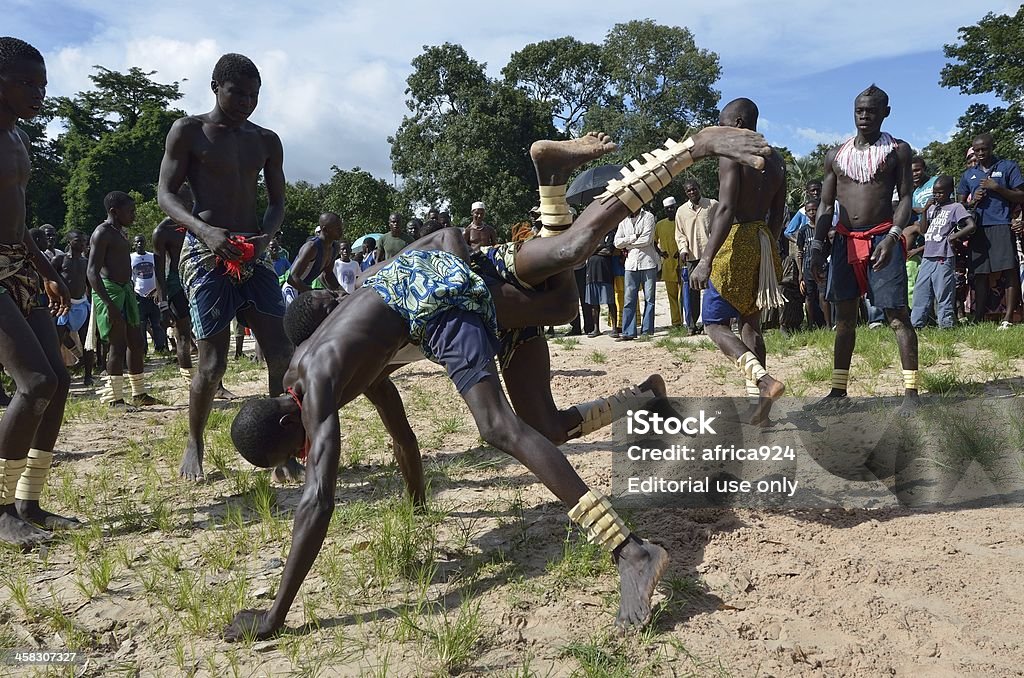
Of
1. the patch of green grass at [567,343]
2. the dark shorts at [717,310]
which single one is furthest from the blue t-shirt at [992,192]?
the dark shorts at [717,310]

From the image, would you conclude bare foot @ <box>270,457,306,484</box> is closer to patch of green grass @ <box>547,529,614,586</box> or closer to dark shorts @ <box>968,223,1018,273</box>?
patch of green grass @ <box>547,529,614,586</box>

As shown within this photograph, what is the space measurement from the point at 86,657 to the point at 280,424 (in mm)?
953

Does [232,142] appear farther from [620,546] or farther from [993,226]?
[993,226]

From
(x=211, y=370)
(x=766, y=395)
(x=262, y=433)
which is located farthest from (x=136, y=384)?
(x=766, y=395)

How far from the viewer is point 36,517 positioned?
3584 mm

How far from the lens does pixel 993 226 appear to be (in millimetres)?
8086

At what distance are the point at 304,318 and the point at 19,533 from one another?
5.57 feet

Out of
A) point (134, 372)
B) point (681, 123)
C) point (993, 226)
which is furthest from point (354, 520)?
point (681, 123)

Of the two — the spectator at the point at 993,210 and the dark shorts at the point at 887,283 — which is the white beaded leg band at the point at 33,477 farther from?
the spectator at the point at 993,210

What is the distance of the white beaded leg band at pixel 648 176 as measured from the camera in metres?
2.88

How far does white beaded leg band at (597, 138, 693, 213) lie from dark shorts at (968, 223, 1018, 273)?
677cm

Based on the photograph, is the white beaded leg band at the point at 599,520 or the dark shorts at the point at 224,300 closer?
the white beaded leg band at the point at 599,520

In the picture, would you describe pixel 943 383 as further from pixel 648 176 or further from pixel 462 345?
pixel 462 345

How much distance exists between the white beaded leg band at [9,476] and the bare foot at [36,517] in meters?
0.09
